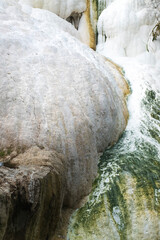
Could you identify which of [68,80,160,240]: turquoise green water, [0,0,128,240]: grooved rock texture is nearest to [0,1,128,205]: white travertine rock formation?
[0,0,128,240]: grooved rock texture

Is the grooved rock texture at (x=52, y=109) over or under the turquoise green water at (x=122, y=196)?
over

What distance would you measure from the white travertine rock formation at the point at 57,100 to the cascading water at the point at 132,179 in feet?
0.54

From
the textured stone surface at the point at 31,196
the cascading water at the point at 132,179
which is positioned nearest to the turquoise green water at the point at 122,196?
the cascading water at the point at 132,179

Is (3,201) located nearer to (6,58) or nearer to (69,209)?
(69,209)

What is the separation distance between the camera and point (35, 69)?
3.40m

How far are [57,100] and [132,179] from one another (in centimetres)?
111

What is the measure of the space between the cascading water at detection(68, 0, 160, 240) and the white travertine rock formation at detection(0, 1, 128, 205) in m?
0.17

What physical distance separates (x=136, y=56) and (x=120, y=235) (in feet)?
14.3

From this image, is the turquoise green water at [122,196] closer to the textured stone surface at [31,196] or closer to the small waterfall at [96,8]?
the textured stone surface at [31,196]

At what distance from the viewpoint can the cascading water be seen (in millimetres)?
2840

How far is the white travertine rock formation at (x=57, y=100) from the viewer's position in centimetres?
297

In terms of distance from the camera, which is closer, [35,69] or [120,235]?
[120,235]

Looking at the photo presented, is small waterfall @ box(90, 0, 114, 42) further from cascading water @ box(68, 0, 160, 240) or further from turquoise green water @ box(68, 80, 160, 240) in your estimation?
Result: turquoise green water @ box(68, 80, 160, 240)

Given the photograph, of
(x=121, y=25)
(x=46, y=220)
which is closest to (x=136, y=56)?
(x=121, y=25)
